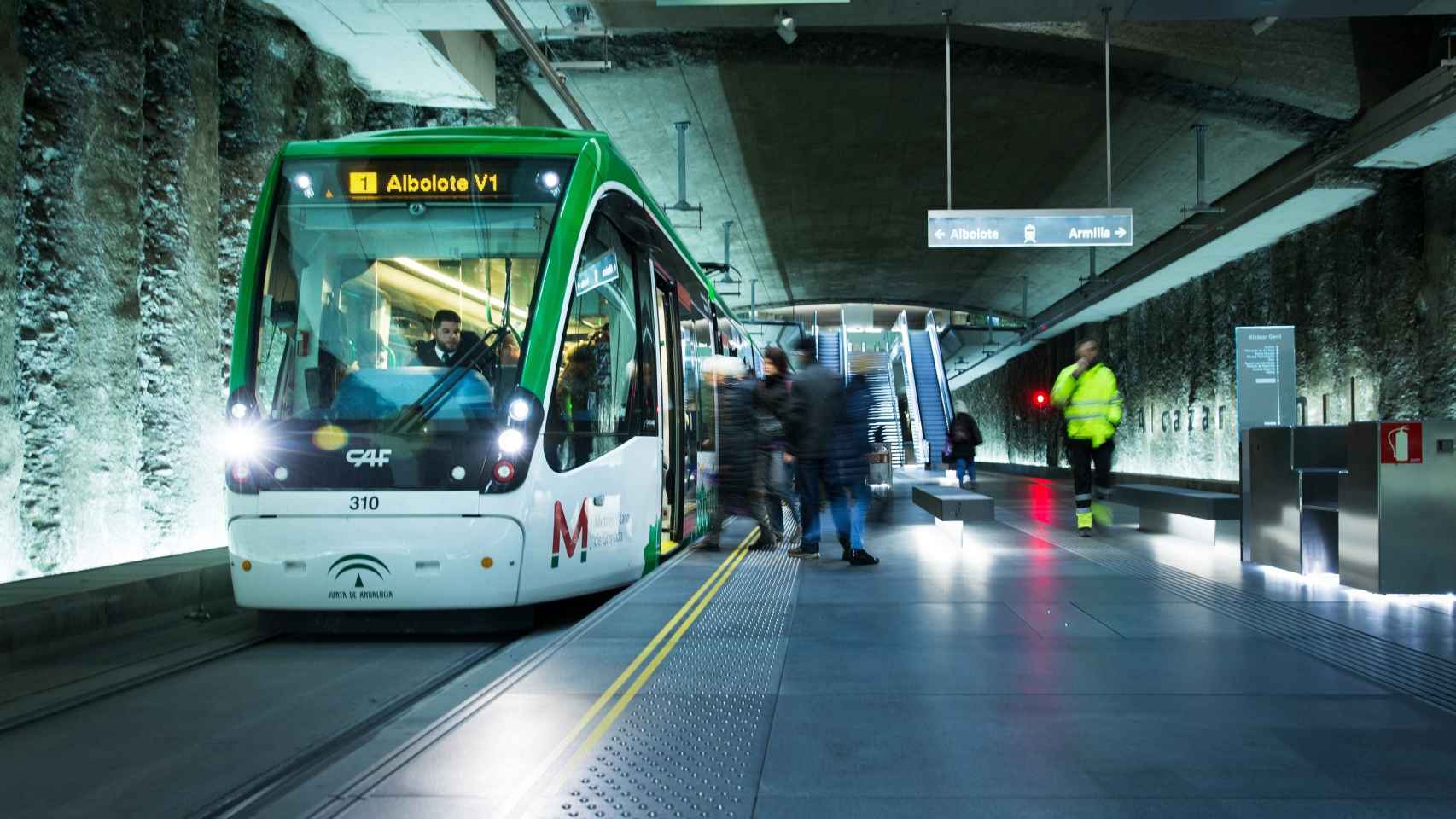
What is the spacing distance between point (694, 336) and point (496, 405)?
5098mm

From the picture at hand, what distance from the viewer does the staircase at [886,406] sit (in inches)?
1462

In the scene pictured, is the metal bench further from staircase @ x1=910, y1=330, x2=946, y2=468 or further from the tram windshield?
staircase @ x1=910, y1=330, x2=946, y2=468

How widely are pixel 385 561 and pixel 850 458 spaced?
390 centimetres

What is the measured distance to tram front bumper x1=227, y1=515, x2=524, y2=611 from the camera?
6.25 m

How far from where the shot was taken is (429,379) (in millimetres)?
6531

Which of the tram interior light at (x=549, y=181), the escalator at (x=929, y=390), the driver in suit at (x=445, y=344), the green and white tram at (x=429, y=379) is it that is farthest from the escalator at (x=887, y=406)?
the driver in suit at (x=445, y=344)

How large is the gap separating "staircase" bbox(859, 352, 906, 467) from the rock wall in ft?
81.6

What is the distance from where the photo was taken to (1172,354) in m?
26.6

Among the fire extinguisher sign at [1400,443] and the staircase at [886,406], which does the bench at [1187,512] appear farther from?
the staircase at [886,406]

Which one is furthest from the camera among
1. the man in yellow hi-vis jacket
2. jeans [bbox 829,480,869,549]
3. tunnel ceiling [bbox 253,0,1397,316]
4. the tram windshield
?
tunnel ceiling [bbox 253,0,1397,316]

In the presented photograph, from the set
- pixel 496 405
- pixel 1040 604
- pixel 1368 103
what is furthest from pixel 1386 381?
pixel 496 405

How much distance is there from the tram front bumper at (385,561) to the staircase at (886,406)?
28989 mm

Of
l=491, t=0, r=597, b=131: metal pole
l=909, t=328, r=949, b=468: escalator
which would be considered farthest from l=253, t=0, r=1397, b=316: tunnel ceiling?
l=909, t=328, r=949, b=468: escalator

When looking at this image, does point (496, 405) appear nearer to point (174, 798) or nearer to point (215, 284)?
point (174, 798)
